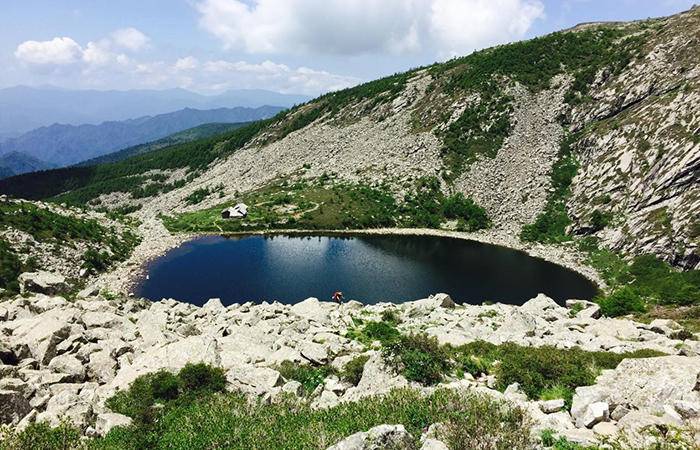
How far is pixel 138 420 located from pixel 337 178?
92483mm

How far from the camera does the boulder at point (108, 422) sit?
→ 1518cm

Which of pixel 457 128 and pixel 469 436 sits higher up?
pixel 457 128

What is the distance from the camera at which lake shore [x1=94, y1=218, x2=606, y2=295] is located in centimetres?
5872

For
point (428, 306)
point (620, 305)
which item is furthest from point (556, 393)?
point (620, 305)

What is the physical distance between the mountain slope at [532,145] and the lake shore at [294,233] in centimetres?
276

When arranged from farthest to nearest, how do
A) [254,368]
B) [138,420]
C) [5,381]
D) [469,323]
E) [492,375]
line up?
[469,323], [254,368], [492,375], [5,381], [138,420]

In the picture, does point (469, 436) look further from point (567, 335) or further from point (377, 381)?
point (567, 335)

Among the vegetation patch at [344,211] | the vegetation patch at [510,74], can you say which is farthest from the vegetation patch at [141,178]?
the vegetation patch at [510,74]

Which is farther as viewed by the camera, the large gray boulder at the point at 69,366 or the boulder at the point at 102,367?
the boulder at the point at 102,367

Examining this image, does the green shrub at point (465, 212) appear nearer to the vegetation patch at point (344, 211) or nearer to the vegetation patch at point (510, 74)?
the vegetation patch at point (344, 211)

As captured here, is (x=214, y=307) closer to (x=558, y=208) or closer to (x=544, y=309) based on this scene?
(x=544, y=309)

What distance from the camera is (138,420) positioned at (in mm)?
16062

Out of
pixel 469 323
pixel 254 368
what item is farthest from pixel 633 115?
pixel 254 368

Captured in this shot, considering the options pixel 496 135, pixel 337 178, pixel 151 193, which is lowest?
pixel 151 193
